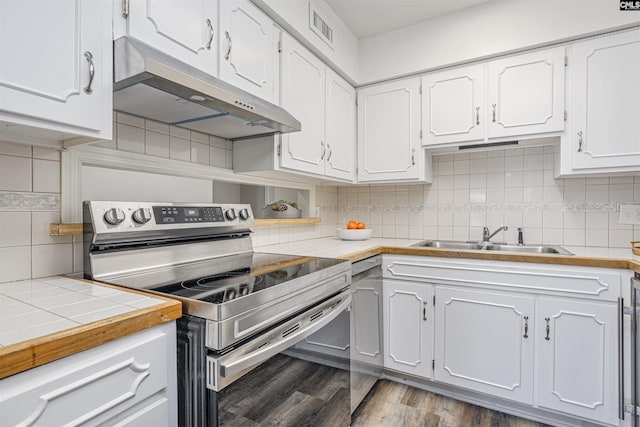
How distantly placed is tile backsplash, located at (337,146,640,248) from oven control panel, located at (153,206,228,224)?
5.25 ft

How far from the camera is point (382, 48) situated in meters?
2.50

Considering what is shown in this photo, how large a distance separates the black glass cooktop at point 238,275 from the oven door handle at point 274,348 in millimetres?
165

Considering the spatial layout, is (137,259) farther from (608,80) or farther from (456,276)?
(608,80)

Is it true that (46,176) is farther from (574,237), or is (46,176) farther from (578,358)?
(574,237)

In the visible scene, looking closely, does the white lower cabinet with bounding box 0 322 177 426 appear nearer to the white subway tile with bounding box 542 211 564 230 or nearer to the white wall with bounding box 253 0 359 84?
the white wall with bounding box 253 0 359 84

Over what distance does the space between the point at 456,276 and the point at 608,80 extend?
4.49 feet

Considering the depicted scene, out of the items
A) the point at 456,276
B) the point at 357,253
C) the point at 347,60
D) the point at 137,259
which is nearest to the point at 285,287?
the point at 137,259

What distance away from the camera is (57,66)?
909 millimetres

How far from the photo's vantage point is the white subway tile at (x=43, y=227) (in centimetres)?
115

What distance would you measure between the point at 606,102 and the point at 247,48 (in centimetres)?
196

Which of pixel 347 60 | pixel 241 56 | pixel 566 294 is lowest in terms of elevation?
pixel 566 294

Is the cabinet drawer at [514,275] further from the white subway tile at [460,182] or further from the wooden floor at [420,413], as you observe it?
the white subway tile at [460,182]

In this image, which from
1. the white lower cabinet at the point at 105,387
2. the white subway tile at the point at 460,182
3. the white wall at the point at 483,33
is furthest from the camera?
the white subway tile at the point at 460,182

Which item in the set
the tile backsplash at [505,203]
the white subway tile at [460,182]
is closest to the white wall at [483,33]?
the tile backsplash at [505,203]
